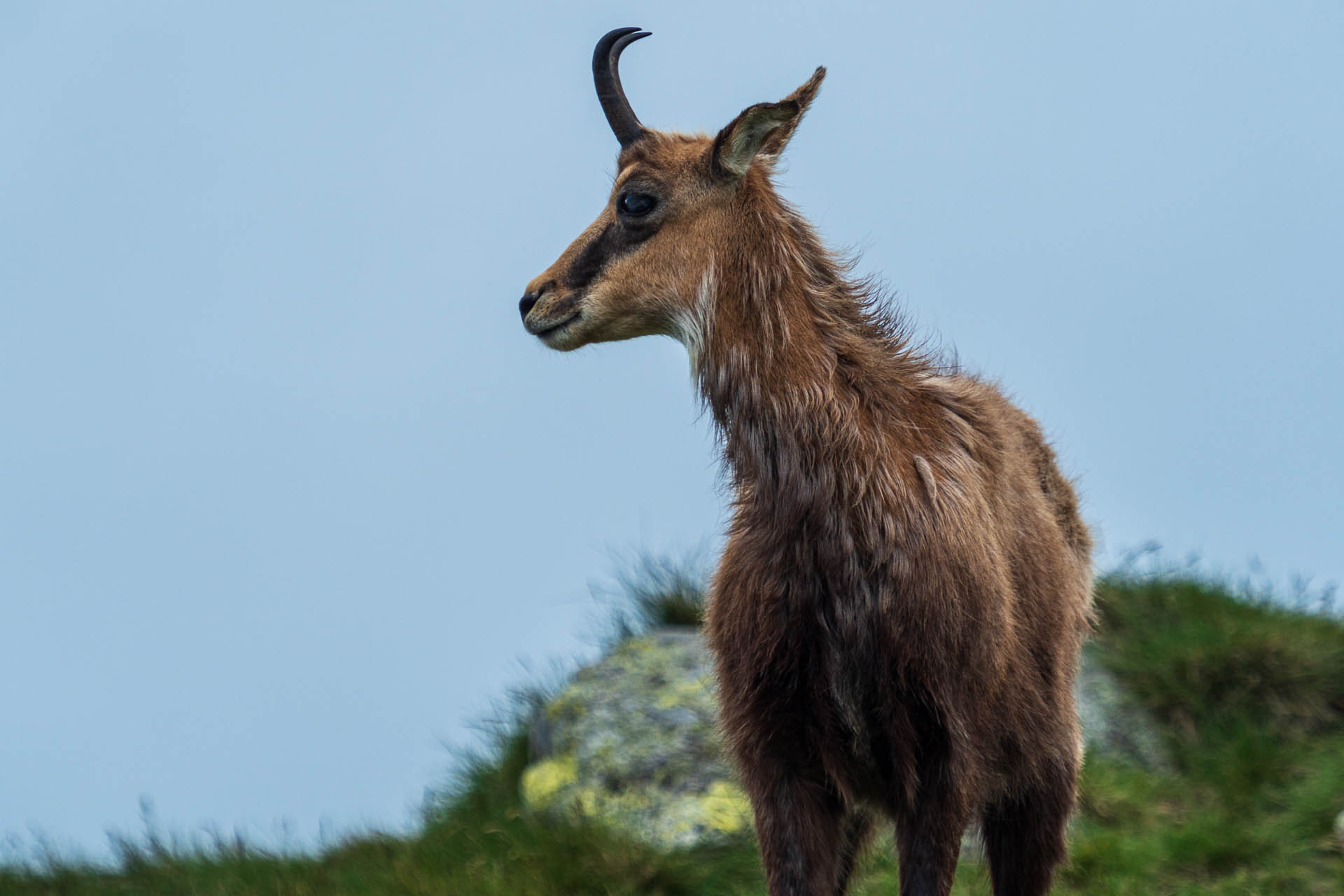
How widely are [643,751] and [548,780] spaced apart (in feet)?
1.83

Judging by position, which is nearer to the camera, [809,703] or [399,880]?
[809,703]

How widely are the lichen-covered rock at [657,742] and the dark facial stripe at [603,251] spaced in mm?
3039

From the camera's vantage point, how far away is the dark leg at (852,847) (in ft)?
17.2

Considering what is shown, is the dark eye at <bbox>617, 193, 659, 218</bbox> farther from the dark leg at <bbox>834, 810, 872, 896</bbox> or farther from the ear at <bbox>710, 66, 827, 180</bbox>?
the dark leg at <bbox>834, 810, 872, 896</bbox>

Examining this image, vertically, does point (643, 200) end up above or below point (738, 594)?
above

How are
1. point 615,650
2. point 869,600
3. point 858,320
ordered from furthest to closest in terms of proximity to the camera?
1. point 615,650
2. point 858,320
3. point 869,600

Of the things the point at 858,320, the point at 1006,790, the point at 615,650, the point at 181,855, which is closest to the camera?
the point at 858,320

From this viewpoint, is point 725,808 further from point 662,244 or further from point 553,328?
point 662,244

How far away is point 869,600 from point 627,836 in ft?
9.78

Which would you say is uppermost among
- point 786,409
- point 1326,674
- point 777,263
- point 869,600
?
point 777,263

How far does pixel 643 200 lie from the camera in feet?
14.8

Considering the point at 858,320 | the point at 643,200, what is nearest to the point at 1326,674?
the point at 858,320

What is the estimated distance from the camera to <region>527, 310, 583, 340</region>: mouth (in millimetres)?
4508

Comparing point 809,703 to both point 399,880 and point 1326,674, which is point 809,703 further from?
point 1326,674
